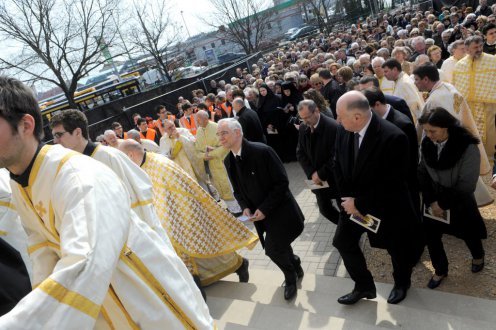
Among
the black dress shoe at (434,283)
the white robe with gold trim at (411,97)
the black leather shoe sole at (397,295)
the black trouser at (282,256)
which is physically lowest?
the black dress shoe at (434,283)

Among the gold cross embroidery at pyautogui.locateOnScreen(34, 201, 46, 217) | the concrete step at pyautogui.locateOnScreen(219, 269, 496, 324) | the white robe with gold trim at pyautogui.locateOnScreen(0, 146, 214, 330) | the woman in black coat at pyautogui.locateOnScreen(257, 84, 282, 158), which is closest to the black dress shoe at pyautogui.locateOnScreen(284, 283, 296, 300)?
the concrete step at pyautogui.locateOnScreen(219, 269, 496, 324)

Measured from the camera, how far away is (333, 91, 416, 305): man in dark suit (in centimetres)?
304

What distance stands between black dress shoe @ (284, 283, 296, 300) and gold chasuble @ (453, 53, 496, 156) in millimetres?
3947

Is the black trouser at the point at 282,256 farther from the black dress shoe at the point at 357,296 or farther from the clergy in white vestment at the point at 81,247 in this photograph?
the clergy in white vestment at the point at 81,247

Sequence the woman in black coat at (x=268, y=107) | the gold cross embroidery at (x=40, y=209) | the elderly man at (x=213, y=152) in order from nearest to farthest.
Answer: the gold cross embroidery at (x=40, y=209) < the elderly man at (x=213, y=152) < the woman in black coat at (x=268, y=107)

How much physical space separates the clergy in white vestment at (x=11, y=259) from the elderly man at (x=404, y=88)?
510 centimetres

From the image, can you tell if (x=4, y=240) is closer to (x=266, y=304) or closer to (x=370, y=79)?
(x=266, y=304)

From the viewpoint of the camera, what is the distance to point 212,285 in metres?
4.37

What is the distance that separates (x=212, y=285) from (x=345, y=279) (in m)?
1.53

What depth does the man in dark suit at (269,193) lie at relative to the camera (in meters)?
3.74

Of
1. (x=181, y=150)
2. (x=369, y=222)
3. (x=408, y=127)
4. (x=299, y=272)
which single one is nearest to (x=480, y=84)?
(x=408, y=127)

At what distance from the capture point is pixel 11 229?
1.88m

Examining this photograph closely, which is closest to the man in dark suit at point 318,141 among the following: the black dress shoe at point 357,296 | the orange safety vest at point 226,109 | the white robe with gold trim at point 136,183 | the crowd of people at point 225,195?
the crowd of people at point 225,195

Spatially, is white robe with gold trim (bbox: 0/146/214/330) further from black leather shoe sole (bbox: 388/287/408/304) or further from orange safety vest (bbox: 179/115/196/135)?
orange safety vest (bbox: 179/115/196/135)
